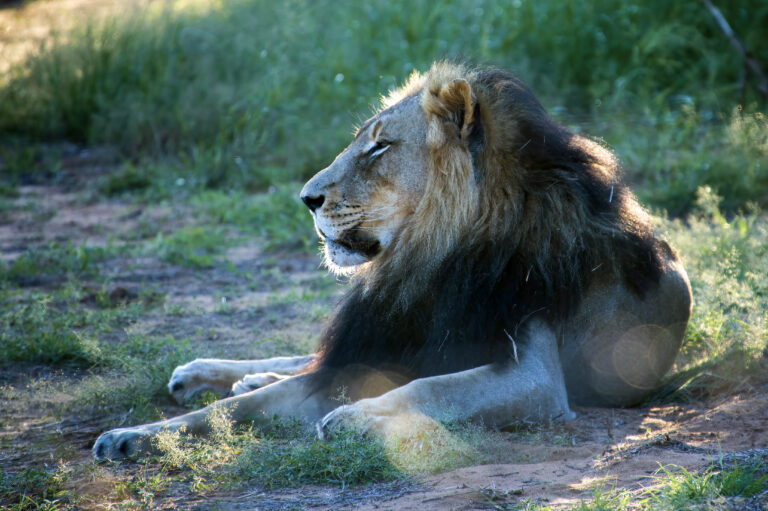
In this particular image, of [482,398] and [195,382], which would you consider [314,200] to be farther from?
[482,398]

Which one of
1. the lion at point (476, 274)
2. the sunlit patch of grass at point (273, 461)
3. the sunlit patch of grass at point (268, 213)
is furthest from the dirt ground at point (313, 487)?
the sunlit patch of grass at point (268, 213)

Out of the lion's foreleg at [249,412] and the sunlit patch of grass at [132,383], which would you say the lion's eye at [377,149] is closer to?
the lion's foreleg at [249,412]

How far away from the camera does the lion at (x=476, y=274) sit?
10.2 feet

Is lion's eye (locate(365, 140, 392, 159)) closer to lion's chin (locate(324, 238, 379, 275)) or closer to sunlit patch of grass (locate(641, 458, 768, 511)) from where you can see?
lion's chin (locate(324, 238, 379, 275))

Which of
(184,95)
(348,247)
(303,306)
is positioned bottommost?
(303,306)

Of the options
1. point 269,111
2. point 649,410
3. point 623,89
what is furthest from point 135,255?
point 623,89

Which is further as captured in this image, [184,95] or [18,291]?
[184,95]

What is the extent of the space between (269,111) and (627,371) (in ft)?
20.2

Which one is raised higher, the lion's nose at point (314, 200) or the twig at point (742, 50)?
the twig at point (742, 50)

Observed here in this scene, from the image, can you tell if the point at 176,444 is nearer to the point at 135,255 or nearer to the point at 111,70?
the point at 135,255

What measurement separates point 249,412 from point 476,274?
A: 105 centimetres

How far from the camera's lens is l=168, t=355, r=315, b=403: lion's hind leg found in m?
3.70

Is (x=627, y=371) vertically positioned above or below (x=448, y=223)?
below

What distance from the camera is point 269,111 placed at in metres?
8.86
